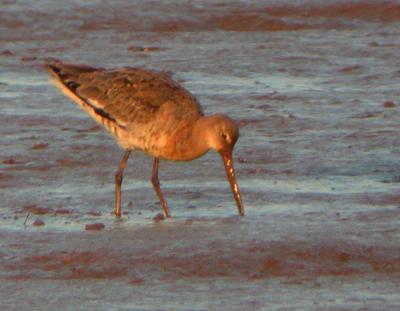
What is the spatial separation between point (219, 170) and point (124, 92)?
1085 millimetres

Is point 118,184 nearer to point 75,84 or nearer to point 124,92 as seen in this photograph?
point 124,92

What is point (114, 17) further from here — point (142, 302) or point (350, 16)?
point (142, 302)

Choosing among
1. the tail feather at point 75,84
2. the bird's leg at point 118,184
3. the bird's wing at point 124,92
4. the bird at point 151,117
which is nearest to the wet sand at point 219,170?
the bird's leg at point 118,184

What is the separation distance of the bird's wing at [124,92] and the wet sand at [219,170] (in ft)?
1.98

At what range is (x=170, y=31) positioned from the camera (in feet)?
57.8

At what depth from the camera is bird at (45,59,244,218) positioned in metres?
10.1

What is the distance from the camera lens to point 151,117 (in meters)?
10.5

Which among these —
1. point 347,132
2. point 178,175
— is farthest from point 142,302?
point 347,132

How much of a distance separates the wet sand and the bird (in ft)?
1.14

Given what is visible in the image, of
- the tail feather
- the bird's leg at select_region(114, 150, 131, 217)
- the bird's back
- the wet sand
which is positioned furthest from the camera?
the tail feather

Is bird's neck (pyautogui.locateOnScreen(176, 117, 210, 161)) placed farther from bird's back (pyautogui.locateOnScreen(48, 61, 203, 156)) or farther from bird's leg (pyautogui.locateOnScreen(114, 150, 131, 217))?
bird's leg (pyautogui.locateOnScreen(114, 150, 131, 217))

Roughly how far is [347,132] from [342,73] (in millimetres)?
2602

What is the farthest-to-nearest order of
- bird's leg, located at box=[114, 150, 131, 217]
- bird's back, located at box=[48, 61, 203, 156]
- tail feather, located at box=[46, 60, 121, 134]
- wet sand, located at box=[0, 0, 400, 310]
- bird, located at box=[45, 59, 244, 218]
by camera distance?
1. tail feather, located at box=[46, 60, 121, 134]
2. bird's back, located at box=[48, 61, 203, 156]
3. bird, located at box=[45, 59, 244, 218]
4. bird's leg, located at box=[114, 150, 131, 217]
5. wet sand, located at box=[0, 0, 400, 310]

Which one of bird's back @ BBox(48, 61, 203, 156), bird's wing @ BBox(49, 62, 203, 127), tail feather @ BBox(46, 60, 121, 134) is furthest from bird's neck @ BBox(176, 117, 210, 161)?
tail feather @ BBox(46, 60, 121, 134)
